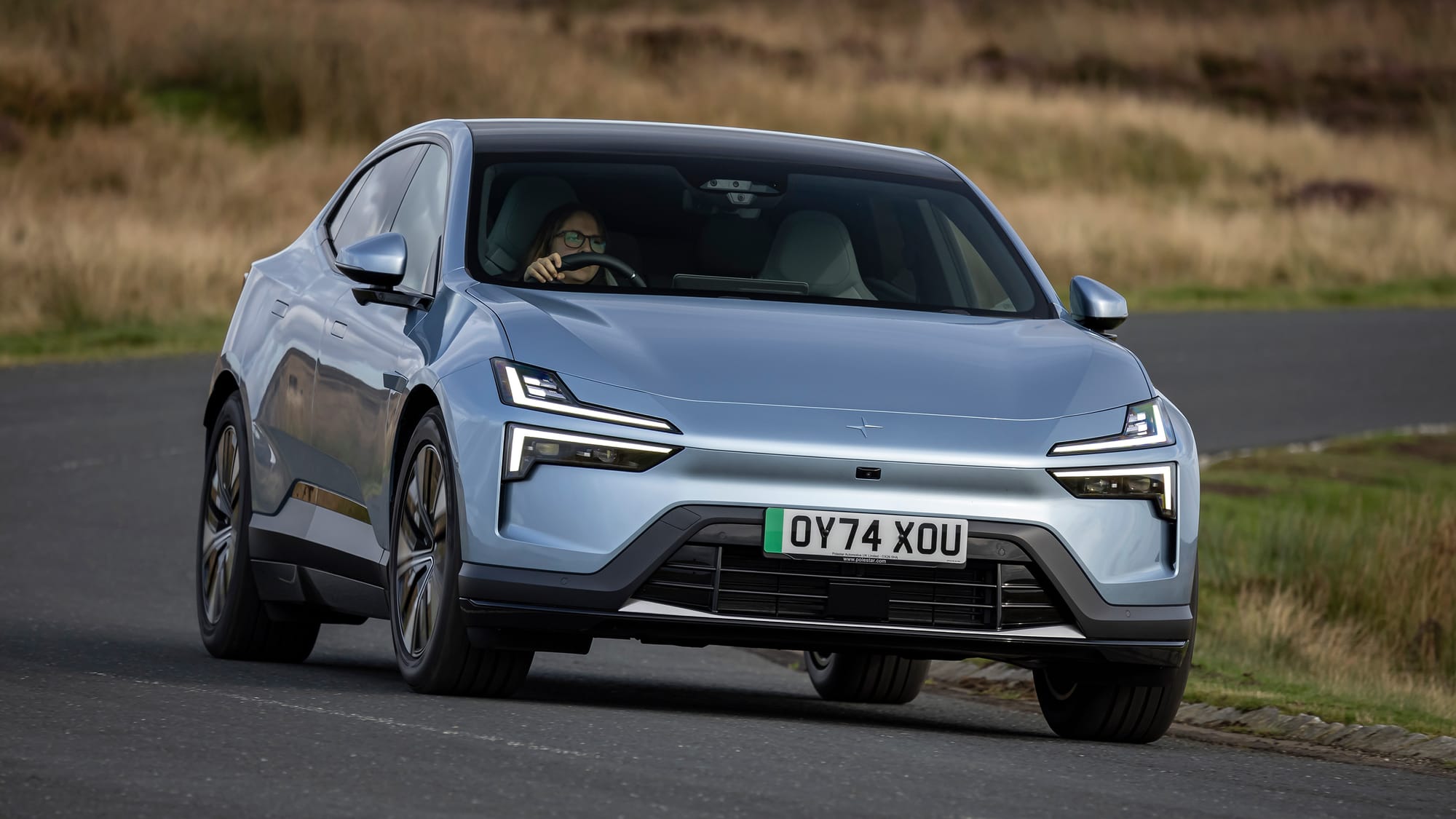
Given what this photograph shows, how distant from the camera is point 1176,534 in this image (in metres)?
7.10

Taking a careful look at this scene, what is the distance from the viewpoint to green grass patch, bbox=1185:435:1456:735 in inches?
371

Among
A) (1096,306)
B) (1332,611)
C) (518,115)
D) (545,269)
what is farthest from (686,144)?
(518,115)

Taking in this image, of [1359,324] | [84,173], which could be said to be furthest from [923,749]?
[84,173]

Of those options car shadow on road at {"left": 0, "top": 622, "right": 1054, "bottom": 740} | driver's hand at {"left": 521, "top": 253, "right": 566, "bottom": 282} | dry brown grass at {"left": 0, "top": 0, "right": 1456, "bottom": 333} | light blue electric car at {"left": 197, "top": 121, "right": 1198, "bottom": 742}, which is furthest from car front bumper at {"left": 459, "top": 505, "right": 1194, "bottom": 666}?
dry brown grass at {"left": 0, "top": 0, "right": 1456, "bottom": 333}

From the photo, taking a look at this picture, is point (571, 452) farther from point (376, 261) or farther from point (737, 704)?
point (737, 704)

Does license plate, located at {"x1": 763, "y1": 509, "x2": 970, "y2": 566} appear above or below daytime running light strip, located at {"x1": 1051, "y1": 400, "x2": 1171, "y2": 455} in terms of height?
below

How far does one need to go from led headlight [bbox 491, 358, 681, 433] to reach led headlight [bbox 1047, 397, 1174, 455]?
1073 mm

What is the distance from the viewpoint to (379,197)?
9.02 m

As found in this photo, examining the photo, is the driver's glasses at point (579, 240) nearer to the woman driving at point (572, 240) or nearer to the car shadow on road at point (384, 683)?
the woman driving at point (572, 240)

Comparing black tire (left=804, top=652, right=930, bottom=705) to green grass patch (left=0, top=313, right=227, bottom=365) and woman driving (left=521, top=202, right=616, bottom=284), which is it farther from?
green grass patch (left=0, top=313, right=227, bottom=365)

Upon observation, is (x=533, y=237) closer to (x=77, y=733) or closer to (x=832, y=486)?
(x=832, y=486)

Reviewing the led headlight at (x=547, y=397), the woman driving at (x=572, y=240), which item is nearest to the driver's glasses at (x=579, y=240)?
the woman driving at (x=572, y=240)

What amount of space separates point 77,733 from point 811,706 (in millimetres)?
3005

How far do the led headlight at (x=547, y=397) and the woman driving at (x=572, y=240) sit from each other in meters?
1.02
